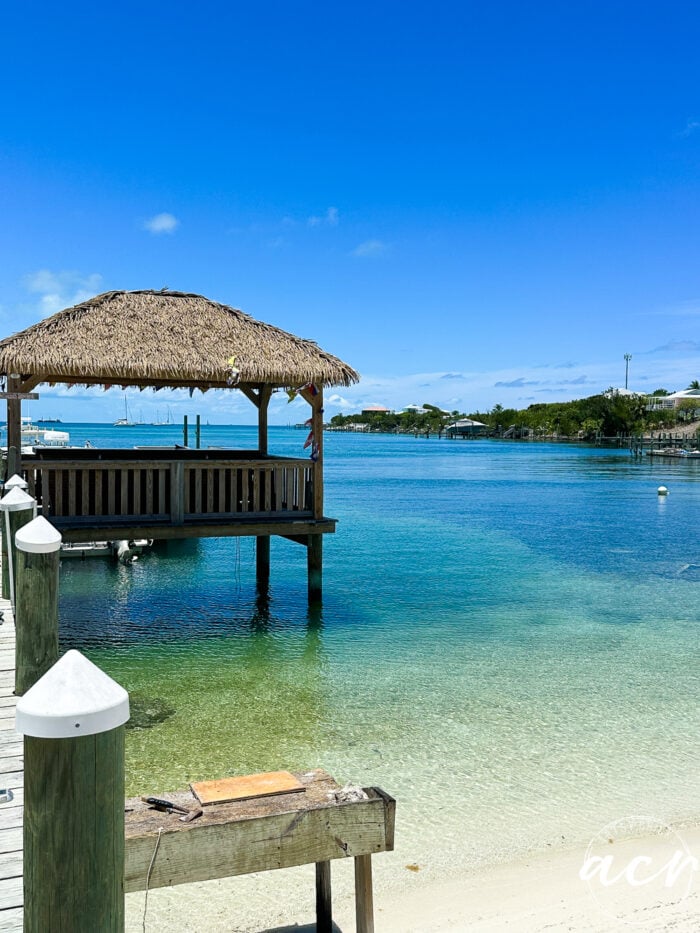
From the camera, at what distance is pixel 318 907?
15.2ft

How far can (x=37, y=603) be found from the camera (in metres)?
5.30

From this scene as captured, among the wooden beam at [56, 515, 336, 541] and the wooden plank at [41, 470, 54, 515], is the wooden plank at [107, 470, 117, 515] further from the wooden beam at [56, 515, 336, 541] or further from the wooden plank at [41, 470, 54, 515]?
the wooden plank at [41, 470, 54, 515]

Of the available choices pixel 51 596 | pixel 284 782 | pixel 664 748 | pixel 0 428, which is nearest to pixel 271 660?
pixel 664 748

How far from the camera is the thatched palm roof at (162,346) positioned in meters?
11.0

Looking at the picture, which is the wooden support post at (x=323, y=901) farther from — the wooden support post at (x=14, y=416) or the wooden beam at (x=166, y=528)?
the wooden support post at (x=14, y=416)

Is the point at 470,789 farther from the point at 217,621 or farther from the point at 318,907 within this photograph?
the point at 217,621

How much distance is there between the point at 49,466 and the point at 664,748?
8045 mm

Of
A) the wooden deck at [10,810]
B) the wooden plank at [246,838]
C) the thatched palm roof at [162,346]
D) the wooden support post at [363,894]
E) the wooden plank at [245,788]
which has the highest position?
the thatched palm roof at [162,346]

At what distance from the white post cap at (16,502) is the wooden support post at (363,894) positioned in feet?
16.0

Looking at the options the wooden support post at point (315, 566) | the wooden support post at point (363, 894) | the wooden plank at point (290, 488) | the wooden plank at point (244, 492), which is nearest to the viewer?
the wooden support post at point (363, 894)

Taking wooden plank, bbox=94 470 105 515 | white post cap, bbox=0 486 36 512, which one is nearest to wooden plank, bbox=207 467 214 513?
wooden plank, bbox=94 470 105 515

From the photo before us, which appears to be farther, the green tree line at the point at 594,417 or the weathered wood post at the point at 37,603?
the green tree line at the point at 594,417

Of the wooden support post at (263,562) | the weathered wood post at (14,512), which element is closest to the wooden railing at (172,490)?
the weathered wood post at (14,512)

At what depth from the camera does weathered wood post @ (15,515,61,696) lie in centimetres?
526
